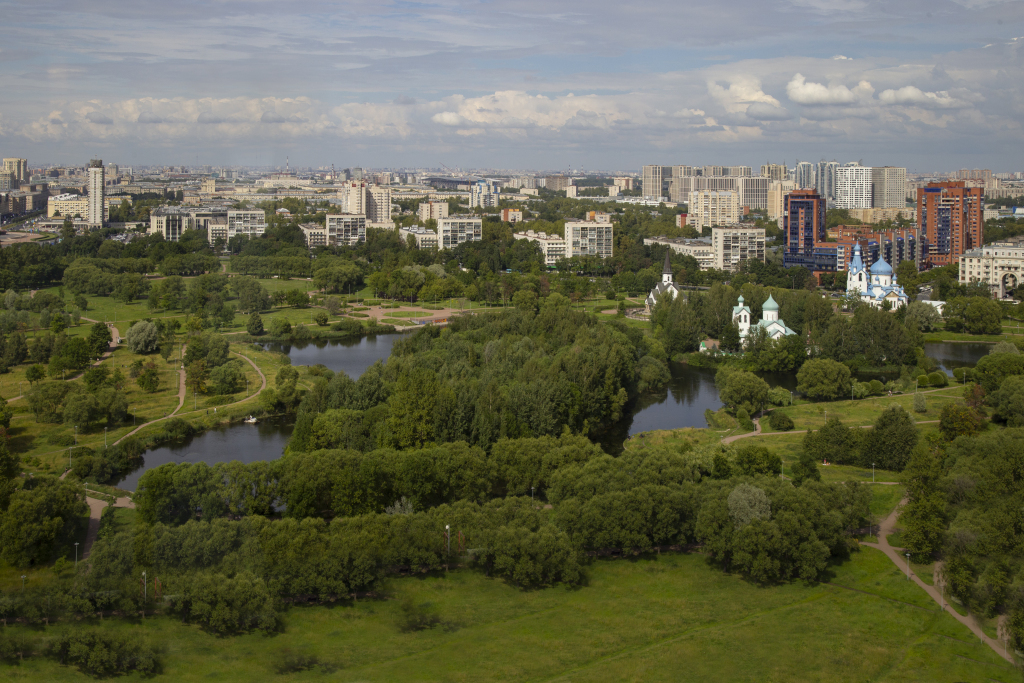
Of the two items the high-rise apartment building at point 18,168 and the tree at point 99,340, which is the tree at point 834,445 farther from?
the high-rise apartment building at point 18,168

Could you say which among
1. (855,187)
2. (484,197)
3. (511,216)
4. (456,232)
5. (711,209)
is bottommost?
(456,232)

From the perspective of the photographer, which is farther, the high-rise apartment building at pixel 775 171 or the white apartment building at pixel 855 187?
the high-rise apartment building at pixel 775 171

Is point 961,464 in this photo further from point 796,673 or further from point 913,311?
point 913,311

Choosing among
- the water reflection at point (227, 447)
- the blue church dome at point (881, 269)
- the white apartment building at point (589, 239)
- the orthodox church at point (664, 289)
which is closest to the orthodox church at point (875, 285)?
the blue church dome at point (881, 269)

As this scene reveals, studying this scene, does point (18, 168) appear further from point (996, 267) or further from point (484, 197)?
point (484, 197)

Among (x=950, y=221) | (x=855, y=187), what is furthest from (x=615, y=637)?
(x=855, y=187)

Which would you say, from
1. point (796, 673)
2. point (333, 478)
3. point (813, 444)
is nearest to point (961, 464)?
point (813, 444)

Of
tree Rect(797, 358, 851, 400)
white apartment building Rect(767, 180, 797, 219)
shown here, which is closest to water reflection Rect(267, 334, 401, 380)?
tree Rect(797, 358, 851, 400)
